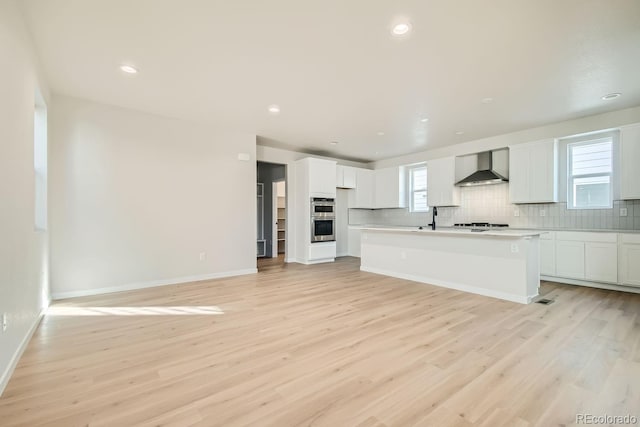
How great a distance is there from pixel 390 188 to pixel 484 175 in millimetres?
2410

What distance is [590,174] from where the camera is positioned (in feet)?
15.7

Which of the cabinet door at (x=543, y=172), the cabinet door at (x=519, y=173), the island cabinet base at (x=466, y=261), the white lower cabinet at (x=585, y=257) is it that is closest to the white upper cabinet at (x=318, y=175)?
the island cabinet base at (x=466, y=261)

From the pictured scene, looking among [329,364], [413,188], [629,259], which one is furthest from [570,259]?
[329,364]

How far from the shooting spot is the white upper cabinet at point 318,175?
662 cm

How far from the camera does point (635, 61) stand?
9.75 ft

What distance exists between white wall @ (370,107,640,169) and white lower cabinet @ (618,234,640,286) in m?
1.78

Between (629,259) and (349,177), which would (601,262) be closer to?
(629,259)

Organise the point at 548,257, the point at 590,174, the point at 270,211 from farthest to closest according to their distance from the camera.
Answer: the point at 270,211
the point at 548,257
the point at 590,174

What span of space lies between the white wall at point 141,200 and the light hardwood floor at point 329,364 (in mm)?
752

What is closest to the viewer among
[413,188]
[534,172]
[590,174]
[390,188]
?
[590,174]

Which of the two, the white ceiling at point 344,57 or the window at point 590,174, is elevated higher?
the white ceiling at point 344,57

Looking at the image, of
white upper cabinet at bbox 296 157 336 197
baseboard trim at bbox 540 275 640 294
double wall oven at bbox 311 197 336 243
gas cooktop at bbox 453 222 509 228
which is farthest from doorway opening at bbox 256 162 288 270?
baseboard trim at bbox 540 275 640 294

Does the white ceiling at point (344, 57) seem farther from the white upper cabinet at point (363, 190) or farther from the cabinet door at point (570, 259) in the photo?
the white upper cabinet at point (363, 190)

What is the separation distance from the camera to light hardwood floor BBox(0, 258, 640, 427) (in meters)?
1.61
